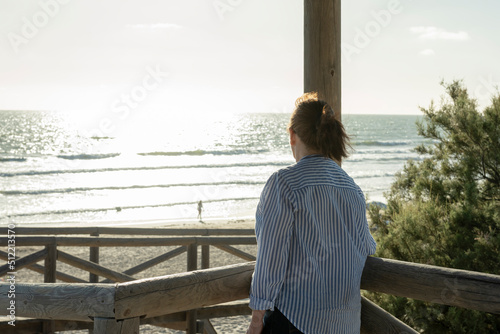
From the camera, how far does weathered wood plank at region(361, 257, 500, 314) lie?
5.91 ft

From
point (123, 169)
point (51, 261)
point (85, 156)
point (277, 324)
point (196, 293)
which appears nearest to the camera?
point (277, 324)

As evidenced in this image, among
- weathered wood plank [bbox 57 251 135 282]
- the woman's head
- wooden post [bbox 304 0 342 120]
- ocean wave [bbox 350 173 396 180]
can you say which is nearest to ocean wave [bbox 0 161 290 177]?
ocean wave [bbox 350 173 396 180]

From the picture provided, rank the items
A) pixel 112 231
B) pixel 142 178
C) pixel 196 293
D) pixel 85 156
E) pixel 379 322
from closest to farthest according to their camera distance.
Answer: pixel 196 293
pixel 379 322
pixel 112 231
pixel 142 178
pixel 85 156

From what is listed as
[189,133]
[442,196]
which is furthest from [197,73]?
[442,196]

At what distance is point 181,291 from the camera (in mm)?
1796

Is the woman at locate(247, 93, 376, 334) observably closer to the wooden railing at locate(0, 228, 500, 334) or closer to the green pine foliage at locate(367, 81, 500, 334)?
the wooden railing at locate(0, 228, 500, 334)

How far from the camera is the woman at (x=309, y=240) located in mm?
1647

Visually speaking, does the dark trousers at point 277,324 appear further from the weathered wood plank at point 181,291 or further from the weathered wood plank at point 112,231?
the weathered wood plank at point 112,231

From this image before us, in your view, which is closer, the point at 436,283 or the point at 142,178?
the point at 436,283

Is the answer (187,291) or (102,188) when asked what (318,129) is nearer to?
(187,291)

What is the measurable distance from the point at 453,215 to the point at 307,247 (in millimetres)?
2670

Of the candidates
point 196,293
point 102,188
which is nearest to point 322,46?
point 196,293

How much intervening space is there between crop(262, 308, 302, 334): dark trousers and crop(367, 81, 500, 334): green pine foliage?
7.72ft

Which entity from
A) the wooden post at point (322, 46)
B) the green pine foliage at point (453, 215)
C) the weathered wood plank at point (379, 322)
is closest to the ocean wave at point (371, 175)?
the green pine foliage at point (453, 215)
